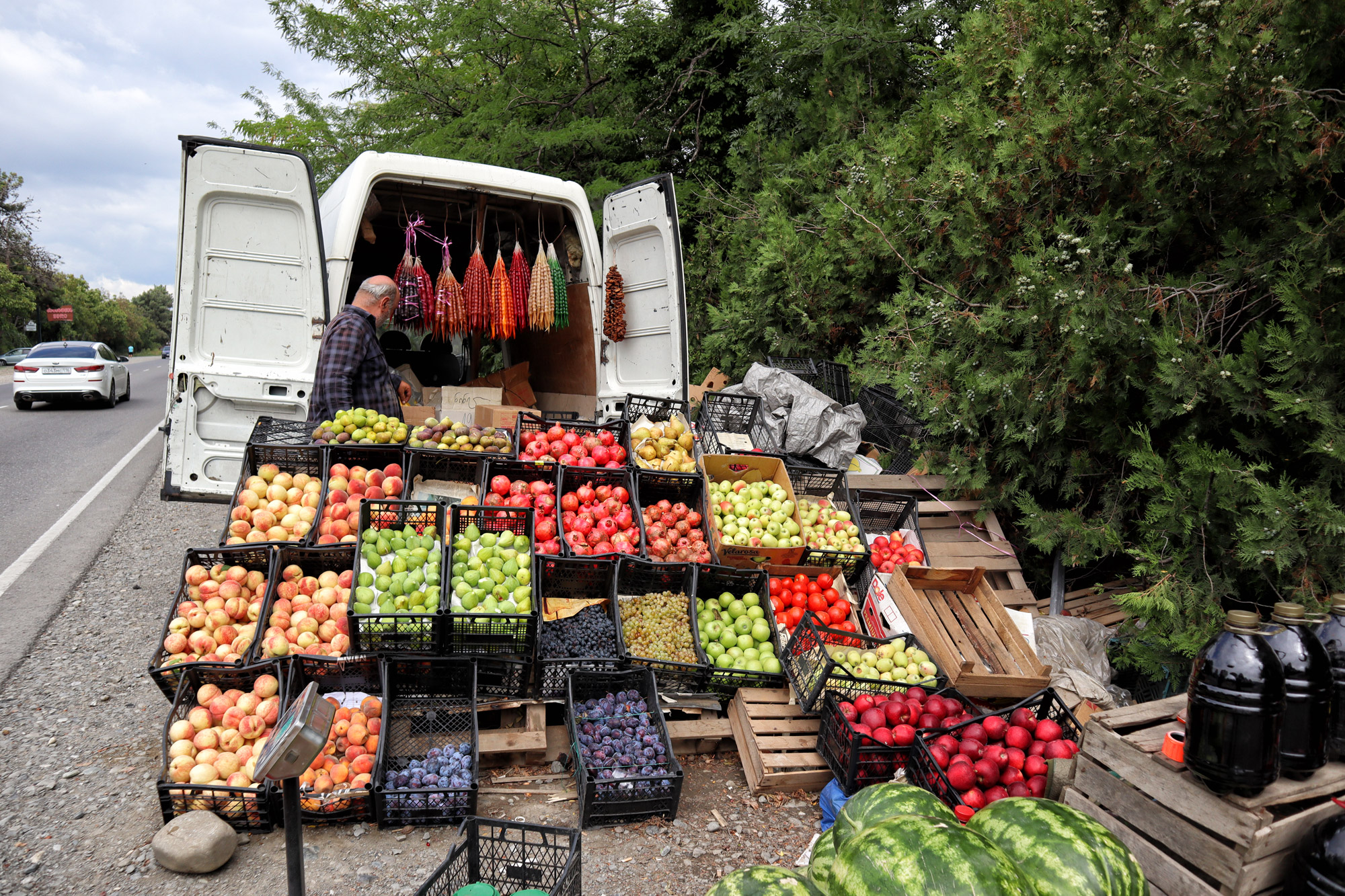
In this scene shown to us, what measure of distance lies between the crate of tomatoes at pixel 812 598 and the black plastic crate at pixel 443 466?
6.86ft

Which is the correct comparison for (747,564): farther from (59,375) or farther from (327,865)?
(59,375)

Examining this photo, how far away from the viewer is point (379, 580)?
388 cm

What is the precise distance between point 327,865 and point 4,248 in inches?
1802

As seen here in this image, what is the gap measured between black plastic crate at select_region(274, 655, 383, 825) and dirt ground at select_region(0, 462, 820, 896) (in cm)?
8

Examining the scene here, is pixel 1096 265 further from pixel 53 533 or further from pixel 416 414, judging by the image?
pixel 53 533

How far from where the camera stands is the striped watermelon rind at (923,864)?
1.40 metres

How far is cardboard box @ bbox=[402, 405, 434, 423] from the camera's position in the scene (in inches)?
235

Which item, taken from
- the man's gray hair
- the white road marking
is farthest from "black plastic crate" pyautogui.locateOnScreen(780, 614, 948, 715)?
the white road marking

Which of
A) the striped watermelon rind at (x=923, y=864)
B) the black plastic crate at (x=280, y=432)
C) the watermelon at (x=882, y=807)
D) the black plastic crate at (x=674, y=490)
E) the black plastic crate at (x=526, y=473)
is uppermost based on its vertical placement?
the black plastic crate at (x=280, y=432)

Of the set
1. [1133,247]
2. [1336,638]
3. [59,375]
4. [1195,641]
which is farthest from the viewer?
[59,375]

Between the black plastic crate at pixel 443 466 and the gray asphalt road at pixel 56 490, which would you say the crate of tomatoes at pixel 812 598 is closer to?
the black plastic crate at pixel 443 466

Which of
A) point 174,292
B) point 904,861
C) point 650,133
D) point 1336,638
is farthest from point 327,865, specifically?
point 650,133

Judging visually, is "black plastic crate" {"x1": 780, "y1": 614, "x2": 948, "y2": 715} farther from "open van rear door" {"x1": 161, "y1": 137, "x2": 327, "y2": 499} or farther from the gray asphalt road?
the gray asphalt road

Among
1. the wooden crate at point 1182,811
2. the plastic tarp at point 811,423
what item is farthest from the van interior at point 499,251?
the wooden crate at point 1182,811
